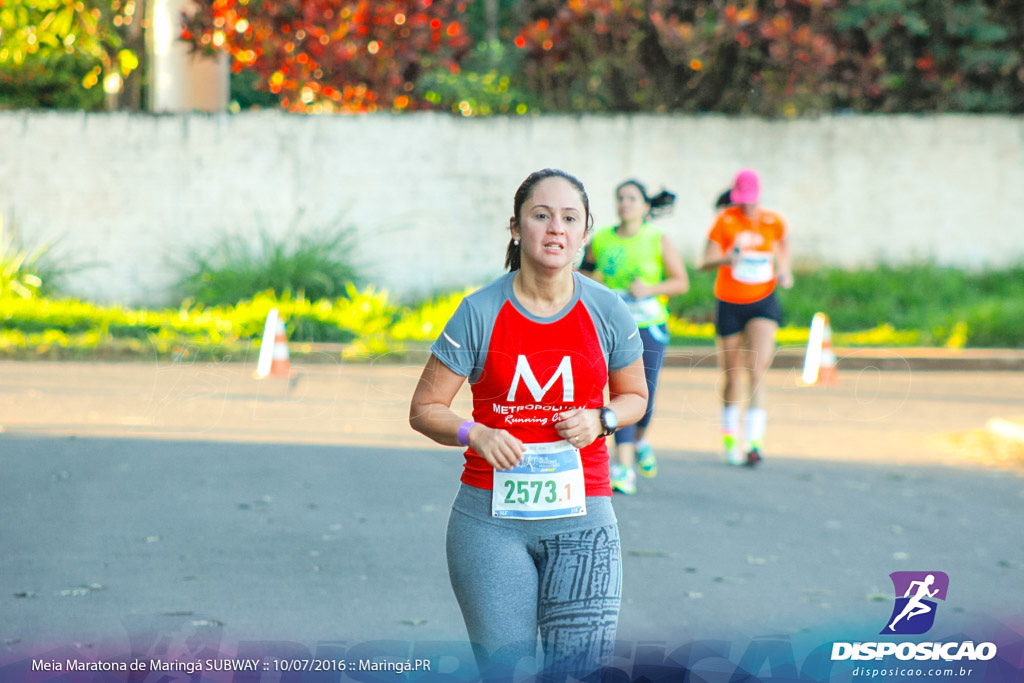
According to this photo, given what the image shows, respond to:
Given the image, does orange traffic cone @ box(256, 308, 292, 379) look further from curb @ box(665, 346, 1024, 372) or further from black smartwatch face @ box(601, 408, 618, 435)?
black smartwatch face @ box(601, 408, 618, 435)

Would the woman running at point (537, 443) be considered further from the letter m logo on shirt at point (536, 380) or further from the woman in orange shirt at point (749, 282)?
the woman in orange shirt at point (749, 282)

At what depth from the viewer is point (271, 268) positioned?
17.8 meters

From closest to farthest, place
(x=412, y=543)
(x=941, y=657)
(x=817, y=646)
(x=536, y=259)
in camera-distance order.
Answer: (x=536, y=259), (x=941, y=657), (x=817, y=646), (x=412, y=543)

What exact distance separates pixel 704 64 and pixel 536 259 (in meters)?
17.3

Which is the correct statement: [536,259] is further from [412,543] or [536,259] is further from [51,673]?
[412,543]

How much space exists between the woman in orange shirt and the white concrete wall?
31.8 ft

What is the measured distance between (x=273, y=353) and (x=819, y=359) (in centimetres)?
533

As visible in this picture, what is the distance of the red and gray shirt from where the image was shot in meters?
3.45

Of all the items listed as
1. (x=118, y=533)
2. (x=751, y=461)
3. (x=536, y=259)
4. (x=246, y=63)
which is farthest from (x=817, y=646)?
(x=246, y=63)

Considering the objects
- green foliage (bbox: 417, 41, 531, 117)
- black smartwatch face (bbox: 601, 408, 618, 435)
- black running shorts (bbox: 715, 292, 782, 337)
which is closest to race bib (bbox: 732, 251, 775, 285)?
black running shorts (bbox: 715, 292, 782, 337)

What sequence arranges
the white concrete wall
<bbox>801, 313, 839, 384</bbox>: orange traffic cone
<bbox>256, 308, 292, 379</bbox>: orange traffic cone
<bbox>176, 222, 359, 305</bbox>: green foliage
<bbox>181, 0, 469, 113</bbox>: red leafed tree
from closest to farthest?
<bbox>256, 308, 292, 379</bbox>: orange traffic cone < <bbox>801, 313, 839, 384</bbox>: orange traffic cone < <bbox>176, 222, 359, 305</bbox>: green foliage < the white concrete wall < <bbox>181, 0, 469, 113</bbox>: red leafed tree

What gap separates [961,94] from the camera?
21.4 metres

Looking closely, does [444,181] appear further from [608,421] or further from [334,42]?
[608,421]

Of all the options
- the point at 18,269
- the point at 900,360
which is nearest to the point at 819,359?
the point at 900,360
